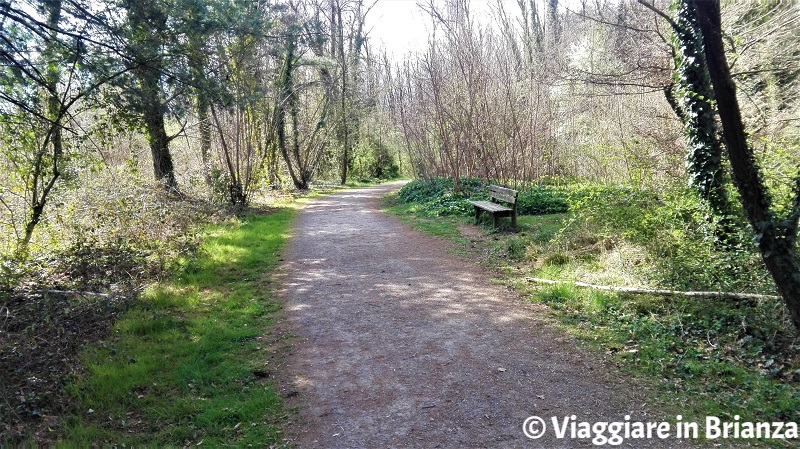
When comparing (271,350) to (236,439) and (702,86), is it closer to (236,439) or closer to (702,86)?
(236,439)

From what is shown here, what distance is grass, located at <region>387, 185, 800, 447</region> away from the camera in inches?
145

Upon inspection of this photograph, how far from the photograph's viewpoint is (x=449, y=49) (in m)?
14.2

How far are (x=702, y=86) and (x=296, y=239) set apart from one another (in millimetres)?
8037

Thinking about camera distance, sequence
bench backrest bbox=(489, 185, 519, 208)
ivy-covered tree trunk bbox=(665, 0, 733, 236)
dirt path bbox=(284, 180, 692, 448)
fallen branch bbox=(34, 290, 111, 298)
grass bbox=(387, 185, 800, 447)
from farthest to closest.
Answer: bench backrest bbox=(489, 185, 519, 208) → ivy-covered tree trunk bbox=(665, 0, 733, 236) → fallen branch bbox=(34, 290, 111, 298) → grass bbox=(387, 185, 800, 447) → dirt path bbox=(284, 180, 692, 448)

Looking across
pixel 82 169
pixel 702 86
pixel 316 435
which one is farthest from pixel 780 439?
→ pixel 82 169

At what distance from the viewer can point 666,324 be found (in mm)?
4883

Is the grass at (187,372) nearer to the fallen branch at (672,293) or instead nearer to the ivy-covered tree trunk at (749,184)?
the fallen branch at (672,293)

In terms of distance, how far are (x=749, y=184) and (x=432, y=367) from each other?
3.09 metres

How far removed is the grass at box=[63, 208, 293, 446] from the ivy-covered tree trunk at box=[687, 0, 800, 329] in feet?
13.7

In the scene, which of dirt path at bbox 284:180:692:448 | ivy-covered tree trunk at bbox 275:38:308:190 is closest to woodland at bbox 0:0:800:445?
dirt path at bbox 284:180:692:448

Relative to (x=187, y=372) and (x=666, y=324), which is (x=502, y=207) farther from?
(x=187, y=372)

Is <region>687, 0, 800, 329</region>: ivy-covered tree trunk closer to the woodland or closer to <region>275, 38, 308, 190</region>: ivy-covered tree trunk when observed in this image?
the woodland

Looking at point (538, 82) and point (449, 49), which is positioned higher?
point (449, 49)

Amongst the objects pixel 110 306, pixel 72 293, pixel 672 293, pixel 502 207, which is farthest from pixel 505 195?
pixel 72 293
